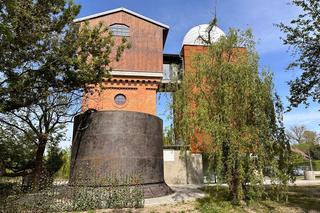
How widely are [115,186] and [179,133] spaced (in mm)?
3352

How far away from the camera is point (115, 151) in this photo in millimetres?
11859

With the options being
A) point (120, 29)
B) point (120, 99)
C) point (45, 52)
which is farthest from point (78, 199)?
point (120, 29)

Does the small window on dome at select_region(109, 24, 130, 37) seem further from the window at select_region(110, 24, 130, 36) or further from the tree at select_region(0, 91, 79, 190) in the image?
the tree at select_region(0, 91, 79, 190)

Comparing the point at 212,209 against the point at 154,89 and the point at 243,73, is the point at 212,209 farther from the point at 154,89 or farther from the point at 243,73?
the point at 154,89

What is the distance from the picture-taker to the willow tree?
32.1 ft

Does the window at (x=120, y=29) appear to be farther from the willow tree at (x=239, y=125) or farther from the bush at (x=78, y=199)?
the bush at (x=78, y=199)

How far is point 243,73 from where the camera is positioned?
406 inches

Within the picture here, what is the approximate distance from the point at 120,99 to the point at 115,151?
1090 cm

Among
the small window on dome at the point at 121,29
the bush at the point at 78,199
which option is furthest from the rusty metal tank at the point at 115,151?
the small window on dome at the point at 121,29

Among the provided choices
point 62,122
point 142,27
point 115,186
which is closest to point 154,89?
point 142,27

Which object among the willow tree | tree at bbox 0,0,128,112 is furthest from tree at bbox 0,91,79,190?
the willow tree

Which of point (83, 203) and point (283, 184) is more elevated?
point (283, 184)

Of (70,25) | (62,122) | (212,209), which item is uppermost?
(70,25)

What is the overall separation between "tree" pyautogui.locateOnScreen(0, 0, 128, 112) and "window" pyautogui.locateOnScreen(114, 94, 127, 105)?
331 inches
